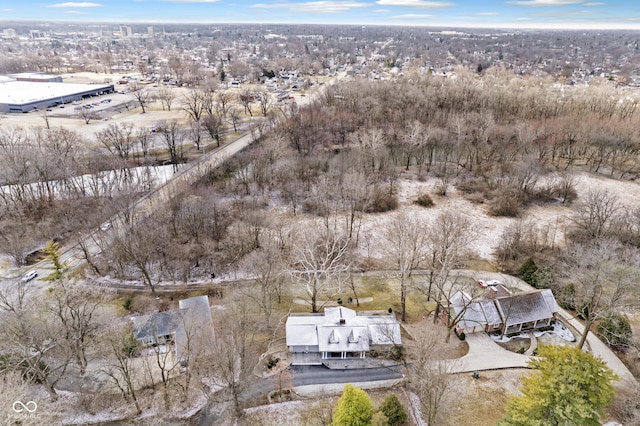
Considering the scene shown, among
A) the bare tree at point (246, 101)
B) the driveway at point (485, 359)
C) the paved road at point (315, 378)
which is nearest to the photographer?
the paved road at point (315, 378)

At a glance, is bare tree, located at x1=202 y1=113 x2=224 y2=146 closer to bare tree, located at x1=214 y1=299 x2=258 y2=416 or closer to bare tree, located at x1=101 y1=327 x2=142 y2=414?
bare tree, located at x1=214 y1=299 x2=258 y2=416

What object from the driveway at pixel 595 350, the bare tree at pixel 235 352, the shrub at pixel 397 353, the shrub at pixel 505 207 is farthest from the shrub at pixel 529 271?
the bare tree at pixel 235 352

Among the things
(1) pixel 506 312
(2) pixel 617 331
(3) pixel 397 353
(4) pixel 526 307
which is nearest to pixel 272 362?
A: (3) pixel 397 353

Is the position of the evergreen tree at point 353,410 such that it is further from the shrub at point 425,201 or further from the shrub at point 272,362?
the shrub at point 425,201

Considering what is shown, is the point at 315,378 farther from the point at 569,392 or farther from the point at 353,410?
the point at 569,392

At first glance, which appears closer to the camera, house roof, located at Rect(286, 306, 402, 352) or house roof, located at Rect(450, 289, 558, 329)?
house roof, located at Rect(286, 306, 402, 352)

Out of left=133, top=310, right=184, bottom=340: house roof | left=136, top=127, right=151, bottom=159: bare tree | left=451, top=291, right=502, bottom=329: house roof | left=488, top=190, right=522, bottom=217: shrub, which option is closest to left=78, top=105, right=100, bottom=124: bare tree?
left=136, top=127, right=151, bottom=159: bare tree

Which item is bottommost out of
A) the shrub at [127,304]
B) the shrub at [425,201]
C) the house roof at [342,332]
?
the shrub at [127,304]
